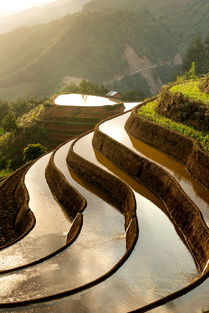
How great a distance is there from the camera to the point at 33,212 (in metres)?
27.3

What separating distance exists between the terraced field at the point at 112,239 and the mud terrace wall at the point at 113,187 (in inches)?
2.6

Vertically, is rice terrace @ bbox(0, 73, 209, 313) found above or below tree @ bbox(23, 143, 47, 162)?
above

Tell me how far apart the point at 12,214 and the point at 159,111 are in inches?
547

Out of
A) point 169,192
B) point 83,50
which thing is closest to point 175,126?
point 169,192

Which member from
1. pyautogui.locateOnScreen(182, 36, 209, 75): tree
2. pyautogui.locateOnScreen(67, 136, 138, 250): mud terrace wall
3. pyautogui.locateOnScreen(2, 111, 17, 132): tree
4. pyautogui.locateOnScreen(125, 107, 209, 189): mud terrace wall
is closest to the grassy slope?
pyautogui.locateOnScreen(125, 107, 209, 189): mud terrace wall

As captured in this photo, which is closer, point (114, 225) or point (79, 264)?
point (79, 264)

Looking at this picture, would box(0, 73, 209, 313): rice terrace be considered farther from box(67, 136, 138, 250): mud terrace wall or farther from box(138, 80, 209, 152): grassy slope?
box(138, 80, 209, 152): grassy slope

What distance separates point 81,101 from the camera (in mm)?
65562

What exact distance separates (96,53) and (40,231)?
12865 cm

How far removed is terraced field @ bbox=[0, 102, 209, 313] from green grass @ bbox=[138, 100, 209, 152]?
1.96 meters

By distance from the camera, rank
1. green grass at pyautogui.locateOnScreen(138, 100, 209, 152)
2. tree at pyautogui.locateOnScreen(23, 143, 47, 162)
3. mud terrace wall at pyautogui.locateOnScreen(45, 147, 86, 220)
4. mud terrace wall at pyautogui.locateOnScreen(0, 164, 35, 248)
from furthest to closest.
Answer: tree at pyautogui.locateOnScreen(23, 143, 47, 162)
mud terrace wall at pyautogui.locateOnScreen(0, 164, 35, 248)
green grass at pyautogui.locateOnScreen(138, 100, 209, 152)
mud terrace wall at pyautogui.locateOnScreen(45, 147, 86, 220)

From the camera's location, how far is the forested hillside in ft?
458

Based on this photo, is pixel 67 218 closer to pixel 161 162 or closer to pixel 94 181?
pixel 94 181

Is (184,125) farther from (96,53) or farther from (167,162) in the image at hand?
(96,53)
